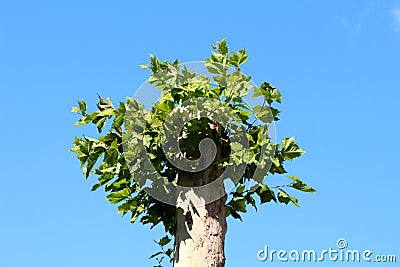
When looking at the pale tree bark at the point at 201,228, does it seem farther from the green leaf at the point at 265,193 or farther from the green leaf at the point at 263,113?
the green leaf at the point at 263,113

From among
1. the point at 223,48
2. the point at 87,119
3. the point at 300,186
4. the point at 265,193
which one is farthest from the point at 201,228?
the point at 223,48

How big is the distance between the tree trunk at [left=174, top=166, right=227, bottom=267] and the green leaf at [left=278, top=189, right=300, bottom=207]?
340 mm

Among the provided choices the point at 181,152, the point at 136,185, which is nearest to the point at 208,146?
the point at 181,152

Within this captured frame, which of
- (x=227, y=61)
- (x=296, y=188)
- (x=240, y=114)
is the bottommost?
(x=296, y=188)

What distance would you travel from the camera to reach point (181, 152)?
10.3 ft

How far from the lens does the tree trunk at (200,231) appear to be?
298 centimetres

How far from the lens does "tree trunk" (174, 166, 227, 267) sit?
9.78 feet

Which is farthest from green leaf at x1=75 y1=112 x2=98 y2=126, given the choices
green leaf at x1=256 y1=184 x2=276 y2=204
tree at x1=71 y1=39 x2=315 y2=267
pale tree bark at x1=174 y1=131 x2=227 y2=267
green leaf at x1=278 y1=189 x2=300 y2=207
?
green leaf at x1=278 y1=189 x2=300 y2=207

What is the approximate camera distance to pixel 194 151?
3160 millimetres

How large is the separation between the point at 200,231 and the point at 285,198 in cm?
55

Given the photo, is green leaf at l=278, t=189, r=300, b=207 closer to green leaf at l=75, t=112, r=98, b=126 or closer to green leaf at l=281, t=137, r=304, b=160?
green leaf at l=281, t=137, r=304, b=160

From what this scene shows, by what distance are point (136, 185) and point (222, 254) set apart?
0.65m

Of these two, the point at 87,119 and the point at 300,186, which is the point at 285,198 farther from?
the point at 87,119

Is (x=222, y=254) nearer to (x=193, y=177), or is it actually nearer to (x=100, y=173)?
(x=193, y=177)
